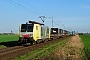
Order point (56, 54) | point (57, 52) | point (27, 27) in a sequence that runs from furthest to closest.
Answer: point (27, 27) < point (57, 52) < point (56, 54)

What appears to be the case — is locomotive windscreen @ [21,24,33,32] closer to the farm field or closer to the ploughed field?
the ploughed field

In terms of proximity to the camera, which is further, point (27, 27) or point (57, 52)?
point (27, 27)

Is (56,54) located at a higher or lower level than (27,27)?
lower

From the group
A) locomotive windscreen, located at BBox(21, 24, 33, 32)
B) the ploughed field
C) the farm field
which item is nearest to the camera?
the farm field

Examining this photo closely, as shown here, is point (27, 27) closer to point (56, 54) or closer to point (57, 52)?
point (57, 52)

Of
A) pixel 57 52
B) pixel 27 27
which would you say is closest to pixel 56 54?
pixel 57 52

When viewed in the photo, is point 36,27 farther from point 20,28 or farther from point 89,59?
point 89,59

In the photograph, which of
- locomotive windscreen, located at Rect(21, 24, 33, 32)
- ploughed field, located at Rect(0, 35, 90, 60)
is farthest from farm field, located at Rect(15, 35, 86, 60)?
locomotive windscreen, located at Rect(21, 24, 33, 32)

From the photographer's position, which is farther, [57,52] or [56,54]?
[57,52]

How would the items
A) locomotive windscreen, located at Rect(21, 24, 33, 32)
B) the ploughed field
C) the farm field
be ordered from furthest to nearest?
locomotive windscreen, located at Rect(21, 24, 33, 32) < the ploughed field < the farm field

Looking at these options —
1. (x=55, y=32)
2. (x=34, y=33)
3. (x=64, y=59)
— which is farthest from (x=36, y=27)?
(x=55, y=32)

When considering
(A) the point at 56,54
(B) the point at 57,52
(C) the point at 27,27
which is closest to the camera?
(A) the point at 56,54

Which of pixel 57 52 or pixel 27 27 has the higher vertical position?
pixel 27 27

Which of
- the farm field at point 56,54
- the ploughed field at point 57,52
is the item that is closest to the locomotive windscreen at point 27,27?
the ploughed field at point 57,52
